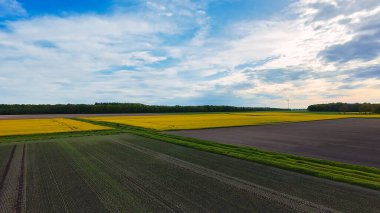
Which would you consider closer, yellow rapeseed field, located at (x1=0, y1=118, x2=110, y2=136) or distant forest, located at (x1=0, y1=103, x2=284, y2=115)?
yellow rapeseed field, located at (x1=0, y1=118, x2=110, y2=136)

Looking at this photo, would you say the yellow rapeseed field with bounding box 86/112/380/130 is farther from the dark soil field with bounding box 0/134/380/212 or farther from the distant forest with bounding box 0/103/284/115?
the distant forest with bounding box 0/103/284/115

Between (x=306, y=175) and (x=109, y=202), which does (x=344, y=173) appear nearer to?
(x=306, y=175)

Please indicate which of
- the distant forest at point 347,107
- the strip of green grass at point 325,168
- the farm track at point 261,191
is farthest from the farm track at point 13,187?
the distant forest at point 347,107

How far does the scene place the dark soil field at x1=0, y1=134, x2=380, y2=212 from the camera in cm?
824

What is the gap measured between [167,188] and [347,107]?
179m

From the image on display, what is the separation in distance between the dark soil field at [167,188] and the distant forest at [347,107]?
140 meters

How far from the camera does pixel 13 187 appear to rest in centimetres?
1054

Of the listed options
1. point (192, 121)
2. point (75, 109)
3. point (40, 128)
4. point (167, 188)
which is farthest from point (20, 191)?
point (75, 109)

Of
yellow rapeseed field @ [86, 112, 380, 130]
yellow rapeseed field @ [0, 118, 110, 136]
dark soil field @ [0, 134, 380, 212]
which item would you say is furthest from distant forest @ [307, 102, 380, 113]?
dark soil field @ [0, 134, 380, 212]

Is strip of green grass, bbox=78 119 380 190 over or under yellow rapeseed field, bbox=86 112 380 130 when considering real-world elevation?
under

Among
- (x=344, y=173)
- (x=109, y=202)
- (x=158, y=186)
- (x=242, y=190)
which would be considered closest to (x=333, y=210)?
(x=242, y=190)

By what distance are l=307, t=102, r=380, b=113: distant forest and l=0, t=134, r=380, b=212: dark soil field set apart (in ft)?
461

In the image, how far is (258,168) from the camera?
13.4 meters

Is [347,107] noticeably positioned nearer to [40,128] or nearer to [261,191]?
[40,128]
